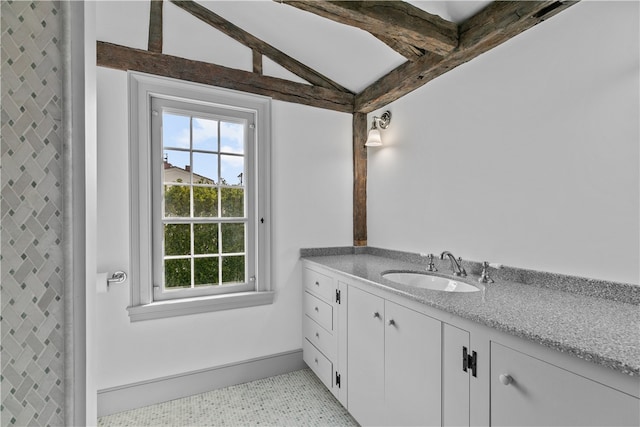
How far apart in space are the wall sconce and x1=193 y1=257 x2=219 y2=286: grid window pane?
61.8 inches

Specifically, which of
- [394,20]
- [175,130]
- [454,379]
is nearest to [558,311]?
[454,379]

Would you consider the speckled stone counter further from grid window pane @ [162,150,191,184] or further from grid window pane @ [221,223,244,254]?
grid window pane @ [162,150,191,184]

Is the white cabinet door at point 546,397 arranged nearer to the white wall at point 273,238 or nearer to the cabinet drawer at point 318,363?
the cabinet drawer at point 318,363

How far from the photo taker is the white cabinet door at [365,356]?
63.9 inches

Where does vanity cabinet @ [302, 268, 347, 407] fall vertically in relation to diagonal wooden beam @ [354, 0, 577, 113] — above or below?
below

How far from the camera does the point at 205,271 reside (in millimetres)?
2330

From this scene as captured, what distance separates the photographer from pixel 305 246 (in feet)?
8.68

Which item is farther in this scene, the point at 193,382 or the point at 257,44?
the point at 257,44

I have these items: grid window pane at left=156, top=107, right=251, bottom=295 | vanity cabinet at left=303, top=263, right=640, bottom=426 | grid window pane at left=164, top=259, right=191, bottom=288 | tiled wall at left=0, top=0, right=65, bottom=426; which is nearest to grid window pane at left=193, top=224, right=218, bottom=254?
grid window pane at left=156, top=107, right=251, bottom=295

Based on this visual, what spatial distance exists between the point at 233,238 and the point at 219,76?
1.25 metres

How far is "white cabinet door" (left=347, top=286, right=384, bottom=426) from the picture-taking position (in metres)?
1.62

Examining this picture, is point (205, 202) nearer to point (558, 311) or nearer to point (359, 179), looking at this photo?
point (359, 179)

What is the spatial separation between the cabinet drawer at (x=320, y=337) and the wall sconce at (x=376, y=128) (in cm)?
152

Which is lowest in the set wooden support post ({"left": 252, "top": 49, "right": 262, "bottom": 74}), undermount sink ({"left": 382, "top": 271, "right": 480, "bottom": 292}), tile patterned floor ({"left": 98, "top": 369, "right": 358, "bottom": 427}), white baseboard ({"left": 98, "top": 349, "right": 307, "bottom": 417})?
tile patterned floor ({"left": 98, "top": 369, "right": 358, "bottom": 427})
